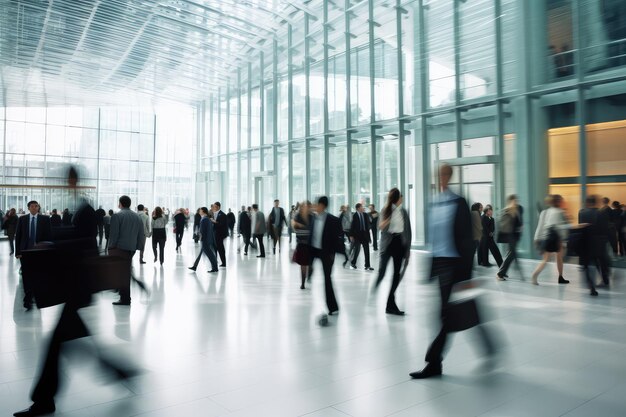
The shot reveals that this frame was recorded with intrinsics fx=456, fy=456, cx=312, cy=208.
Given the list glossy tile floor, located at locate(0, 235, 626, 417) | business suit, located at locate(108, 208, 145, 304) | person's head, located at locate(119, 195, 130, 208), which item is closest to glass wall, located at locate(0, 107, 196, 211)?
person's head, located at locate(119, 195, 130, 208)

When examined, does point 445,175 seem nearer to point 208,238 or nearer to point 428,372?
point 428,372

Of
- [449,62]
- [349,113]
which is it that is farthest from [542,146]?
[349,113]

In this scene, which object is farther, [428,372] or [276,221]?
[276,221]

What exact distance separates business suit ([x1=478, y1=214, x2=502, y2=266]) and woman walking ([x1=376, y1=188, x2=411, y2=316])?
5194mm

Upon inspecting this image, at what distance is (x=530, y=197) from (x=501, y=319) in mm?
7597

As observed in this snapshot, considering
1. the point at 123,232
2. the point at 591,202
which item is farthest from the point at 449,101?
the point at 123,232

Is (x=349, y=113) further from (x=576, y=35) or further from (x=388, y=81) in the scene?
(x=576, y=35)

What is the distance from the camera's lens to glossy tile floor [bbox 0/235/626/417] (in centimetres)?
340

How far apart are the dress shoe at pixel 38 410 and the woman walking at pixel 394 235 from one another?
4.32 meters

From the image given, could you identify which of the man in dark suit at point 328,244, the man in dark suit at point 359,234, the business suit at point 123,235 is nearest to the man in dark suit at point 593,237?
the man in dark suit at point 328,244

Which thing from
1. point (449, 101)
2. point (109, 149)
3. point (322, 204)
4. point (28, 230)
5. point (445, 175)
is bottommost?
point (28, 230)

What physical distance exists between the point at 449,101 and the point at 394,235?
9.40 meters

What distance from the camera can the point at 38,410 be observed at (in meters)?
3.21

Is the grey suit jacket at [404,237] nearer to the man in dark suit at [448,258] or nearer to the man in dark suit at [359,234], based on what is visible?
the man in dark suit at [448,258]
